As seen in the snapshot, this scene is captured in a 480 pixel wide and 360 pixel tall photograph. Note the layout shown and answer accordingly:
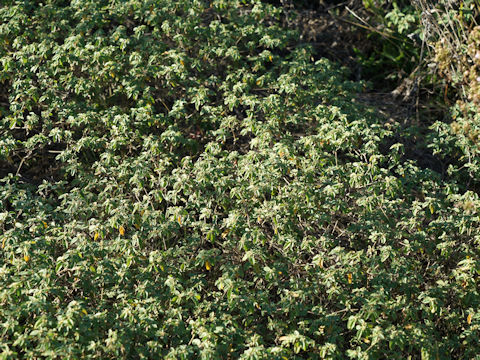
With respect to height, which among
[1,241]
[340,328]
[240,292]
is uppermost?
[1,241]

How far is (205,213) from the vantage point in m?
3.62

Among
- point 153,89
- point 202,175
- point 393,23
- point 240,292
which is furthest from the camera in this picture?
point 393,23

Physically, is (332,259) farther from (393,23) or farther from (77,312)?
(393,23)

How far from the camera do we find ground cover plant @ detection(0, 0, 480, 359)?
10.7 ft

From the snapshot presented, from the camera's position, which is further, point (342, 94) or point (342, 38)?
point (342, 38)

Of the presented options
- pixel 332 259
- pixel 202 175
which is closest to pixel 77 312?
pixel 202 175

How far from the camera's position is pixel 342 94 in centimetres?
488

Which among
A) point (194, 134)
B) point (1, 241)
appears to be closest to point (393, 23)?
point (194, 134)

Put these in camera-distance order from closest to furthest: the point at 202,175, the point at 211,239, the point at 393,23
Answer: the point at 211,239, the point at 202,175, the point at 393,23

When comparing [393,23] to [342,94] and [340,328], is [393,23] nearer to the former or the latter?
[342,94]

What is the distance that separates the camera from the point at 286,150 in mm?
3908

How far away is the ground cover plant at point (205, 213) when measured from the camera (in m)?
3.26

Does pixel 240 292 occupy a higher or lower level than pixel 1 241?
lower

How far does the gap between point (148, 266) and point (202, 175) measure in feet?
2.31
